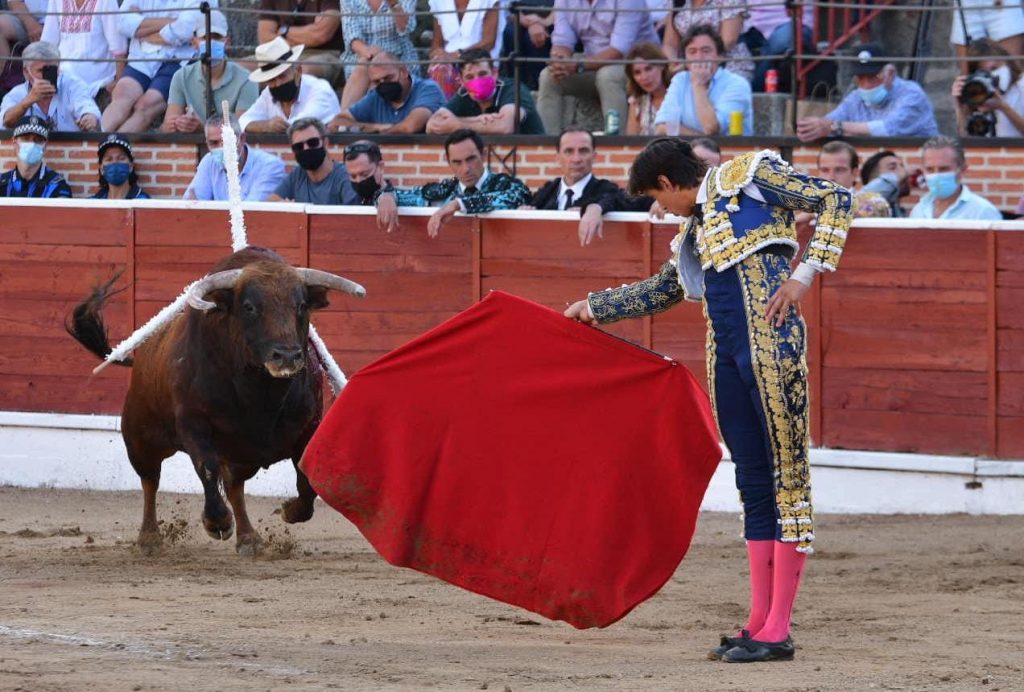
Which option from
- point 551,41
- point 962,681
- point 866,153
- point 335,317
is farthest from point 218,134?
point 962,681

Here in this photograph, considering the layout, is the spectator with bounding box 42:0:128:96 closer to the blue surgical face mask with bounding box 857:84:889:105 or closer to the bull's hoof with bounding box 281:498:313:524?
the blue surgical face mask with bounding box 857:84:889:105

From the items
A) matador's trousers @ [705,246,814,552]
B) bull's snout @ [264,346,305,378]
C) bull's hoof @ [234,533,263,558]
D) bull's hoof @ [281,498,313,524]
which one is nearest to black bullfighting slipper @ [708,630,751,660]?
matador's trousers @ [705,246,814,552]

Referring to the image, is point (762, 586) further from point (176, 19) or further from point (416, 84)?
point (176, 19)

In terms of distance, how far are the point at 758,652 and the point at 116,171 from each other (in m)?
5.90

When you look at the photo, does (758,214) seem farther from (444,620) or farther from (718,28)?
(718,28)

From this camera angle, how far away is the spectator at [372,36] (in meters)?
9.69

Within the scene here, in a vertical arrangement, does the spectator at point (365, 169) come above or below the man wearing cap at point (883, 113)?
below

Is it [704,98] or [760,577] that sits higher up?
[704,98]

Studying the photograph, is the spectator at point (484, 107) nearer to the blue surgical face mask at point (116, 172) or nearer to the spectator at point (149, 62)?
the blue surgical face mask at point (116, 172)

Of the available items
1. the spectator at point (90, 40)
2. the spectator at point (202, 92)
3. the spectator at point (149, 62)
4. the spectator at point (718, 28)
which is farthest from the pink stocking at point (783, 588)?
the spectator at point (90, 40)

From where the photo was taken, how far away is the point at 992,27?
892cm

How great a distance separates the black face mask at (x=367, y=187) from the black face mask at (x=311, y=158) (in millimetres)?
208

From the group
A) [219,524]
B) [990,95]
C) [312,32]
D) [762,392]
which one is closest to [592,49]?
[312,32]

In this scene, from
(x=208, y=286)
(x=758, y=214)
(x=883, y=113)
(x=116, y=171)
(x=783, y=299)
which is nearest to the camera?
(x=783, y=299)
